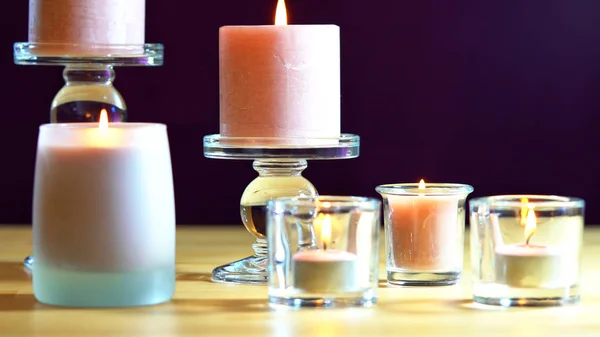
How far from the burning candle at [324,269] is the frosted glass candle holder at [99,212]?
0.43 ft

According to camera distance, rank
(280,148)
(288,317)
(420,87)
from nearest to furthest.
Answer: (288,317), (280,148), (420,87)

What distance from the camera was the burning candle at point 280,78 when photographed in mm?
1083

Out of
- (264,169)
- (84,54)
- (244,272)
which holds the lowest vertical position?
(244,272)

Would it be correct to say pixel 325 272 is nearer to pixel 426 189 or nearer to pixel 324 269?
pixel 324 269

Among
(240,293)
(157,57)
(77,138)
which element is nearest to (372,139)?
(157,57)

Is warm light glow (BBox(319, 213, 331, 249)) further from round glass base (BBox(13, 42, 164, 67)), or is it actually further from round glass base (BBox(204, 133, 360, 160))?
round glass base (BBox(13, 42, 164, 67))

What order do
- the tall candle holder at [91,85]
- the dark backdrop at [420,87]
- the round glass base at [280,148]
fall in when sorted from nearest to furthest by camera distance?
the round glass base at [280,148], the tall candle holder at [91,85], the dark backdrop at [420,87]

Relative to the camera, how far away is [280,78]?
1.08m

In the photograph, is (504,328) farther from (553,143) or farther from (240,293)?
(553,143)

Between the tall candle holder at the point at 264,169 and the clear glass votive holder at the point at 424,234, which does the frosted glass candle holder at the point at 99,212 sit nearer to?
the tall candle holder at the point at 264,169

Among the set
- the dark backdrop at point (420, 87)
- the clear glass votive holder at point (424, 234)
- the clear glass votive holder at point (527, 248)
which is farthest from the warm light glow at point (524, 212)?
the dark backdrop at point (420, 87)

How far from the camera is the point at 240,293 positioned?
107 centimetres

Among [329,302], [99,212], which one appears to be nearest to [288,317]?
[329,302]

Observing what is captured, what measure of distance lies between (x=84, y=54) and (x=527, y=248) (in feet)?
1.64
